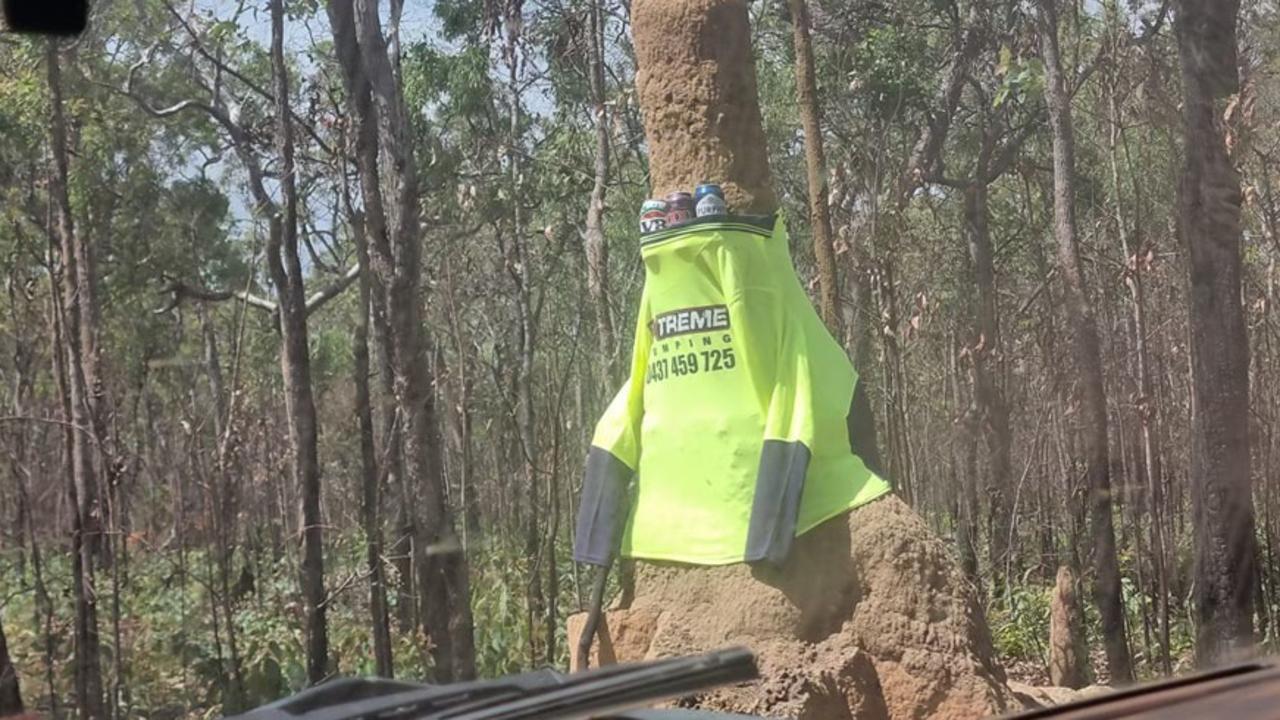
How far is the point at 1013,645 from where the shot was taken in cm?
540

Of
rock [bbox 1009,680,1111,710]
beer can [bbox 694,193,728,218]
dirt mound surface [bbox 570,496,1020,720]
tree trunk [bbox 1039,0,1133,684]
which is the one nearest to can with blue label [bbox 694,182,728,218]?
beer can [bbox 694,193,728,218]

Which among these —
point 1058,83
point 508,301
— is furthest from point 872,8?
point 508,301

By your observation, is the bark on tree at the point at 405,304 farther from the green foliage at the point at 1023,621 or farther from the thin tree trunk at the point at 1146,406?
the thin tree trunk at the point at 1146,406

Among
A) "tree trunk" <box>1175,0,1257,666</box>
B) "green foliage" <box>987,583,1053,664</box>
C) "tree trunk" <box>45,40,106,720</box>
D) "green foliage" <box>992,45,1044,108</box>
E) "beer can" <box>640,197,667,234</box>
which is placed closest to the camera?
"tree trunk" <box>45,40,106,720</box>

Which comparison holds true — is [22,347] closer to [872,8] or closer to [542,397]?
[542,397]

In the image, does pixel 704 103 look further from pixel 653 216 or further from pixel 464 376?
pixel 464 376

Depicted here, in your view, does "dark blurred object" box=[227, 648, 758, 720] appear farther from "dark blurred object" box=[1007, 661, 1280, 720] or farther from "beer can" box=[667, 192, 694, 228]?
"beer can" box=[667, 192, 694, 228]

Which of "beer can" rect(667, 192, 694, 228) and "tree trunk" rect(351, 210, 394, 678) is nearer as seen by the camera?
"tree trunk" rect(351, 210, 394, 678)

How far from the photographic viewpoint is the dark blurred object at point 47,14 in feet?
7.61

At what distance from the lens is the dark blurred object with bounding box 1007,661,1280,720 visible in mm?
2254

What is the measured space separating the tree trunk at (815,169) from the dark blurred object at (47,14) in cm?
305

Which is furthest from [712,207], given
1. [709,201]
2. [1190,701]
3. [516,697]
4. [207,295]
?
[516,697]

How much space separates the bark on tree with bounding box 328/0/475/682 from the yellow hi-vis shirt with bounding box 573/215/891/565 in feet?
1.48

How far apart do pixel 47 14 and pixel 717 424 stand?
230 cm
